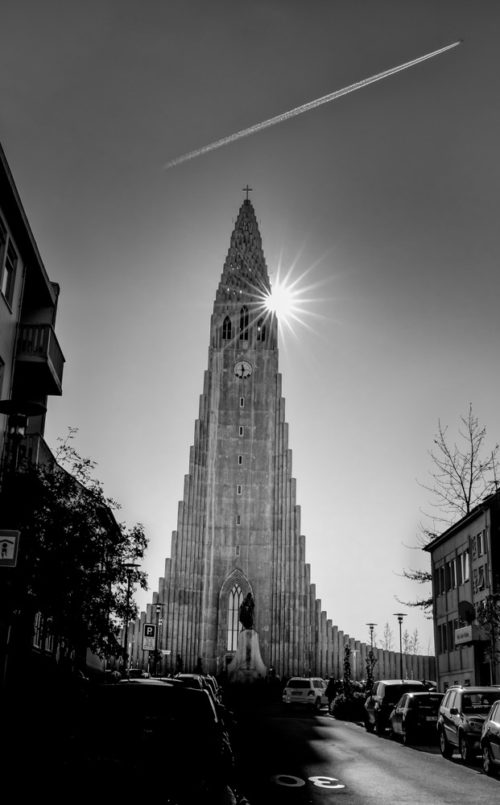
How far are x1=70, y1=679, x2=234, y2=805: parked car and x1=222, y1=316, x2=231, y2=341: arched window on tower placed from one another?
83.3 m

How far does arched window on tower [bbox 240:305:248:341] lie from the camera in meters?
91.2

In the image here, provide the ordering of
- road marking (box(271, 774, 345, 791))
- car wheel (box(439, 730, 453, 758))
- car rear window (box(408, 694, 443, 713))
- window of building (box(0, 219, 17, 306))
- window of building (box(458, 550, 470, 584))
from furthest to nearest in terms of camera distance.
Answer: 1. window of building (box(458, 550, 470, 584))
2. car rear window (box(408, 694, 443, 713))
3. window of building (box(0, 219, 17, 306))
4. car wheel (box(439, 730, 453, 758))
5. road marking (box(271, 774, 345, 791))

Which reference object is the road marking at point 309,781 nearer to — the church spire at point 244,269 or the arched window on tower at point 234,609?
the arched window on tower at point 234,609

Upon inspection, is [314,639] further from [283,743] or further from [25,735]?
[25,735]

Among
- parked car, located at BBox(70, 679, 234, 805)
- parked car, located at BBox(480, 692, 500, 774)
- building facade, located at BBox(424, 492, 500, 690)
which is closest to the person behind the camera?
parked car, located at BBox(70, 679, 234, 805)

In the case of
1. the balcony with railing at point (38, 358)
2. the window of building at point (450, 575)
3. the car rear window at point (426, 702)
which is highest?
the balcony with railing at point (38, 358)

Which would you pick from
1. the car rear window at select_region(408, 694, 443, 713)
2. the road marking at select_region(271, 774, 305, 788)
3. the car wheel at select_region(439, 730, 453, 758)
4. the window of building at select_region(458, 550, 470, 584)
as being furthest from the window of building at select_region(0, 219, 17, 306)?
the window of building at select_region(458, 550, 470, 584)

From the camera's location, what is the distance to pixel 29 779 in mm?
5914

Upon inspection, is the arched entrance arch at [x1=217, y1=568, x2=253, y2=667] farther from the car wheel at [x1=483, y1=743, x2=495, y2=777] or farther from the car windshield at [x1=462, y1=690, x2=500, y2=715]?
the car wheel at [x1=483, y1=743, x2=495, y2=777]

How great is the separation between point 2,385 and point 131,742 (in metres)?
15.9

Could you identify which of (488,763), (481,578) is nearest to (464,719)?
(488,763)

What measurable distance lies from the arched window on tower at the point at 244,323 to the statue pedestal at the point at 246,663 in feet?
107

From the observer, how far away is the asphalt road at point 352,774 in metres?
12.0

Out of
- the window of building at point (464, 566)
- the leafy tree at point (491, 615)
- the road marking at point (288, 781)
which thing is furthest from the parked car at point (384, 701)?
the window of building at point (464, 566)
